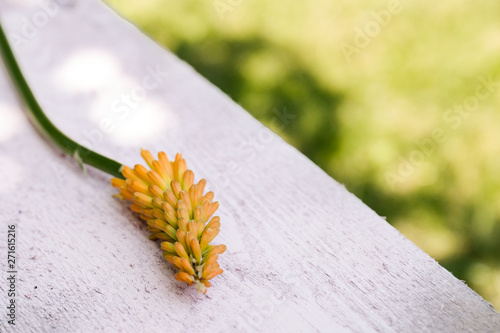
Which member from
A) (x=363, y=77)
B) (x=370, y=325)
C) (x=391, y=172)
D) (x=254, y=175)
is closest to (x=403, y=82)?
(x=363, y=77)

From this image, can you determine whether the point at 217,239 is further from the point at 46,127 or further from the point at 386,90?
the point at 386,90

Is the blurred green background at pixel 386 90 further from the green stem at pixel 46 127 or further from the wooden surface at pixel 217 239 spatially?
the green stem at pixel 46 127

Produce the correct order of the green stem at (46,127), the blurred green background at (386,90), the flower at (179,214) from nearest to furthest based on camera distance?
the flower at (179,214) < the green stem at (46,127) < the blurred green background at (386,90)

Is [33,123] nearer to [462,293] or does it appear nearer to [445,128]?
[462,293]

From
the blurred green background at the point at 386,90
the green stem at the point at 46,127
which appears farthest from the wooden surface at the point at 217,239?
the blurred green background at the point at 386,90

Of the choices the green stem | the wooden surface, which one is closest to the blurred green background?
the wooden surface
